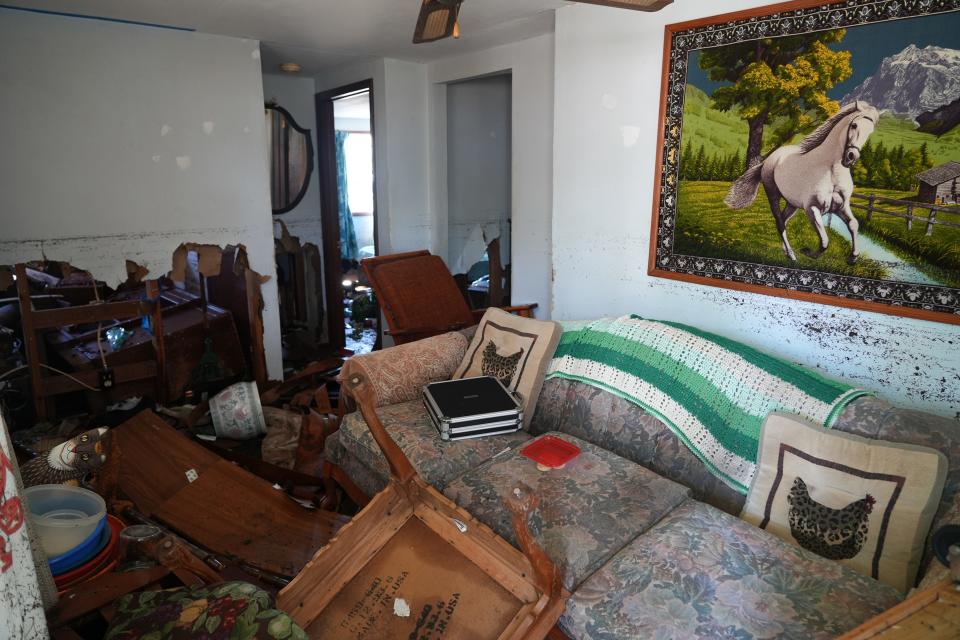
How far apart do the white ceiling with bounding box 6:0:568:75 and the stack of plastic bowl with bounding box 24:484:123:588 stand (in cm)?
253

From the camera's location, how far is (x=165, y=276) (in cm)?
387

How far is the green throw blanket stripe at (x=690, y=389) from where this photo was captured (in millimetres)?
2074

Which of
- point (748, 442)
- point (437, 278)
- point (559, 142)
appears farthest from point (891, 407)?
point (437, 278)

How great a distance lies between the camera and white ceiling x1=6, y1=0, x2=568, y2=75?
10.1ft

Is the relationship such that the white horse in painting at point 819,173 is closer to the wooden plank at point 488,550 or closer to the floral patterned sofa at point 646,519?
the floral patterned sofa at point 646,519

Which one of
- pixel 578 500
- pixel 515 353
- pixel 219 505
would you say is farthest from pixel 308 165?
pixel 578 500

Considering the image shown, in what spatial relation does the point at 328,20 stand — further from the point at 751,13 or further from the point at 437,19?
the point at 751,13

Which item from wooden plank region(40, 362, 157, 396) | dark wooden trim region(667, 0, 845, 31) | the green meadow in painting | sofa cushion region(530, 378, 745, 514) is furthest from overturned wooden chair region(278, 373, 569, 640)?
wooden plank region(40, 362, 157, 396)

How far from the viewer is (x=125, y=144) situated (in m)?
3.58

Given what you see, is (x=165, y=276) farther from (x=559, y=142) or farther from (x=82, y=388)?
(x=559, y=142)

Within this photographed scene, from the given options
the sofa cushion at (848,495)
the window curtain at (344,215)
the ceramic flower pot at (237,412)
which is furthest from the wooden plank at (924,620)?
the window curtain at (344,215)

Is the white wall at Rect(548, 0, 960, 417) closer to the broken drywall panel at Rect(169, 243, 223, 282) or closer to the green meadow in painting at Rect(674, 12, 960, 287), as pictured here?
the green meadow in painting at Rect(674, 12, 960, 287)

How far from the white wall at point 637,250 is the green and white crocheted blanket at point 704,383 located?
295 mm

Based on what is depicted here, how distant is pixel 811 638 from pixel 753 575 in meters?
0.22
